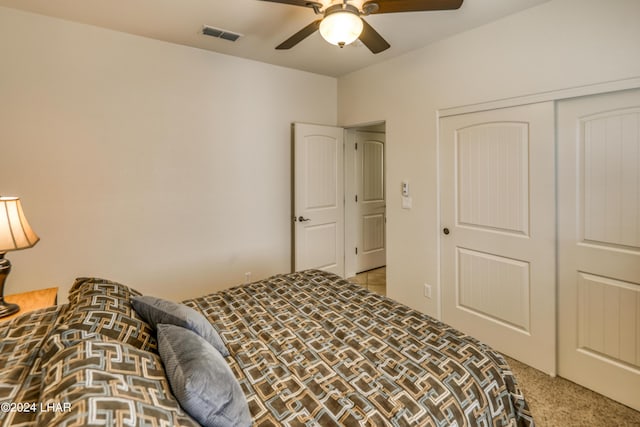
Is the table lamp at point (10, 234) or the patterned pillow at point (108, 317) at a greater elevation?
the table lamp at point (10, 234)

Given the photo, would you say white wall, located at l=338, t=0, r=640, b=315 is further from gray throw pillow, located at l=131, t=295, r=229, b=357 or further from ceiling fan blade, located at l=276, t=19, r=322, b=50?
gray throw pillow, located at l=131, t=295, r=229, b=357

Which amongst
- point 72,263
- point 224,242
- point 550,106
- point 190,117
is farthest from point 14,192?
point 550,106

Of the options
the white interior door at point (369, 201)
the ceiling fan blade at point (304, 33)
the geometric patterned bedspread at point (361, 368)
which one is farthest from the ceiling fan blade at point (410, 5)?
the white interior door at point (369, 201)

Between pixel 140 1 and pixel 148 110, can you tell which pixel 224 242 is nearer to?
pixel 148 110

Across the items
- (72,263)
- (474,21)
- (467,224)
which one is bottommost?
(72,263)

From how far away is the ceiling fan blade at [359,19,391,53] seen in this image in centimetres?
195

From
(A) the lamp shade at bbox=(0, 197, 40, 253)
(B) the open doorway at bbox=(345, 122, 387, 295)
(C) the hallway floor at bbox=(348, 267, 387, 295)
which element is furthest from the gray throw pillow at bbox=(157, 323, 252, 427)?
(B) the open doorway at bbox=(345, 122, 387, 295)

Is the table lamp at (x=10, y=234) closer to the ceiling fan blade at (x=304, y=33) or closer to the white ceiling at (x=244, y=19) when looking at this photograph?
the white ceiling at (x=244, y=19)

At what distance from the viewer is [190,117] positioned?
10.1 feet

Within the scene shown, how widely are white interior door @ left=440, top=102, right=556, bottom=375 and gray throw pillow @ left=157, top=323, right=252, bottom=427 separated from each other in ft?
7.61

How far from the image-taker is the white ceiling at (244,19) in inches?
89.2

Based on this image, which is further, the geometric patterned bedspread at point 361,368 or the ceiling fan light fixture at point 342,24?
the ceiling fan light fixture at point 342,24

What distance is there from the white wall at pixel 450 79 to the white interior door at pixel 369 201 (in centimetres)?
68

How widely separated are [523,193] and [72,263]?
3.62 metres
